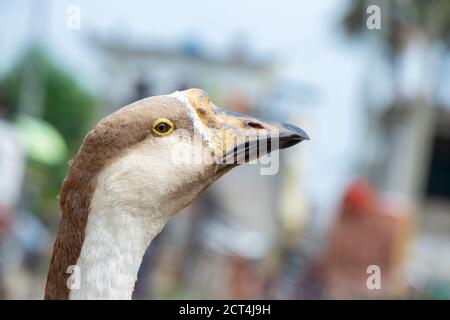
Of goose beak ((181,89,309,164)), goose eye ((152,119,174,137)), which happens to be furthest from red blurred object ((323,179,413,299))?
goose eye ((152,119,174,137))

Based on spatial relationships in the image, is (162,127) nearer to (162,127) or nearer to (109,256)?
(162,127)

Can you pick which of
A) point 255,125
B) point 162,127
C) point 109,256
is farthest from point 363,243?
point 109,256

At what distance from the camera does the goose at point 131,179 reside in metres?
2.27

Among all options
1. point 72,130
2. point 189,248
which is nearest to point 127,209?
point 189,248

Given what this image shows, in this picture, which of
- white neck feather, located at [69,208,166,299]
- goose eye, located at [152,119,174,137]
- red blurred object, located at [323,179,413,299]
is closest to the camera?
white neck feather, located at [69,208,166,299]

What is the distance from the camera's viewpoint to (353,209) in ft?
36.4

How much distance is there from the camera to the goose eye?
2.40 meters

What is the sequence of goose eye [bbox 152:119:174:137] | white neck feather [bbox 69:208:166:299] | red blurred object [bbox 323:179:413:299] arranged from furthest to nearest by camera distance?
red blurred object [bbox 323:179:413:299] < goose eye [bbox 152:119:174:137] < white neck feather [bbox 69:208:166:299]

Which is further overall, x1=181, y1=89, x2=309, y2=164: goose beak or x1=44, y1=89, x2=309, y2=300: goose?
x1=181, y1=89, x2=309, y2=164: goose beak

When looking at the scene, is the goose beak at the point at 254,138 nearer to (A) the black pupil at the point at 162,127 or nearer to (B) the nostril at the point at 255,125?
(B) the nostril at the point at 255,125

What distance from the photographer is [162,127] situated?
242cm

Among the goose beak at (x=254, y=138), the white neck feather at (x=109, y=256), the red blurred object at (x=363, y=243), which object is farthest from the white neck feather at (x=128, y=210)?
the red blurred object at (x=363, y=243)

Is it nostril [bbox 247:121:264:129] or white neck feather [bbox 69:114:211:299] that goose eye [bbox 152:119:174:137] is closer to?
white neck feather [bbox 69:114:211:299]

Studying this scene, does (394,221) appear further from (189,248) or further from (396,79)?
(396,79)
